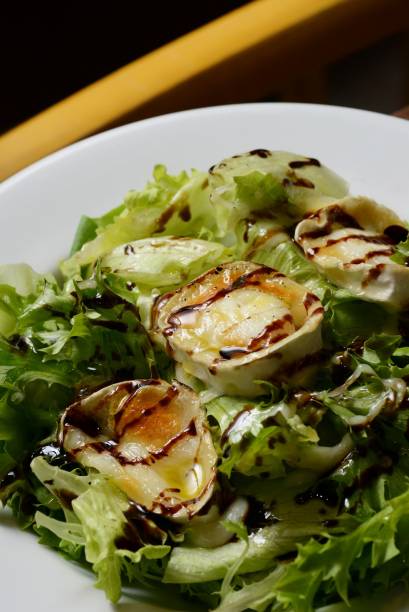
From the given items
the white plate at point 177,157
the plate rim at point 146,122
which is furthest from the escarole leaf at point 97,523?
the plate rim at point 146,122

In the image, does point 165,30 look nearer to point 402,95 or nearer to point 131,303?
point 402,95

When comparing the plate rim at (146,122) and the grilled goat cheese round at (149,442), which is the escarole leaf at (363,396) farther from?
the plate rim at (146,122)

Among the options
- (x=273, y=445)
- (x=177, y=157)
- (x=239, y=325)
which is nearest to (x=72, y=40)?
(x=177, y=157)

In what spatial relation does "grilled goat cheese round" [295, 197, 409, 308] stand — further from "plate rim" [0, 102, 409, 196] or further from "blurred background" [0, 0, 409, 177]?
"blurred background" [0, 0, 409, 177]

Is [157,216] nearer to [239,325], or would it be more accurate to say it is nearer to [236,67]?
[239,325]

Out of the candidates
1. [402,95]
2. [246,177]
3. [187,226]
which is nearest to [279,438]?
[246,177]

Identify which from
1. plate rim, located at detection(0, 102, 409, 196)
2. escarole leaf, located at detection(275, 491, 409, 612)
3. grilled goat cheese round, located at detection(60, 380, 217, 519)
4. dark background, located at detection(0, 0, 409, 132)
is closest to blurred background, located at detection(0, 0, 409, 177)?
plate rim, located at detection(0, 102, 409, 196)
